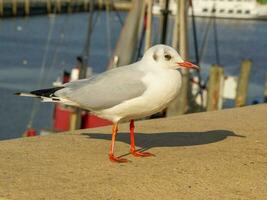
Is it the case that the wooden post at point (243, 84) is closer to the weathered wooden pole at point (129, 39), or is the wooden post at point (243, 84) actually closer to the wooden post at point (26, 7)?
the weathered wooden pole at point (129, 39)

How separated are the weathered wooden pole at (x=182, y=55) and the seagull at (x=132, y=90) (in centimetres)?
871

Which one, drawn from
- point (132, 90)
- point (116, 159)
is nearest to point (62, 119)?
point (116, 159)

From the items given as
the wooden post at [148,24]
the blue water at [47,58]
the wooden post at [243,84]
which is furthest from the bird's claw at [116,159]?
the blue water at [47,58]

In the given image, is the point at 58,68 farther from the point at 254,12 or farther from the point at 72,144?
the point at 254,12

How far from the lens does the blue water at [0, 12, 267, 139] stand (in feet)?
71.6

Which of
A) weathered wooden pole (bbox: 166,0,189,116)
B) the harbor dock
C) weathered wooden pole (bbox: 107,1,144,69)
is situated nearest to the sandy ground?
weathered wooden pole (bbox: 166,0,189,116)

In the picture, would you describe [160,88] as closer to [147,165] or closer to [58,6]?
[147,165]

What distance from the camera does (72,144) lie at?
17.1 feet

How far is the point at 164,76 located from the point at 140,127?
167cm

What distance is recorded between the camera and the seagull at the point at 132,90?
14.8 ft

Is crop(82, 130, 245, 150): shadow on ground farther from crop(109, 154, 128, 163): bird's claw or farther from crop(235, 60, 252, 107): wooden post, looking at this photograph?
crop(235, 60, 252, 107): wooden post

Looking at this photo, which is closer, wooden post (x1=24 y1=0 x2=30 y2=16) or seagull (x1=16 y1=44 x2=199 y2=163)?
seagull (x1=16 y1=44 x2=199 y2=163)

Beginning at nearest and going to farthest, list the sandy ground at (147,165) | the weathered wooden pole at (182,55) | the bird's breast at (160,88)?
the sandy ground at (147,165) → the bird's breast at (160,88) → the weathered wooden pole at (182,55)

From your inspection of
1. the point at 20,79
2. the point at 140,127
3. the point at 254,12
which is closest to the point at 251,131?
the point at 140,127
